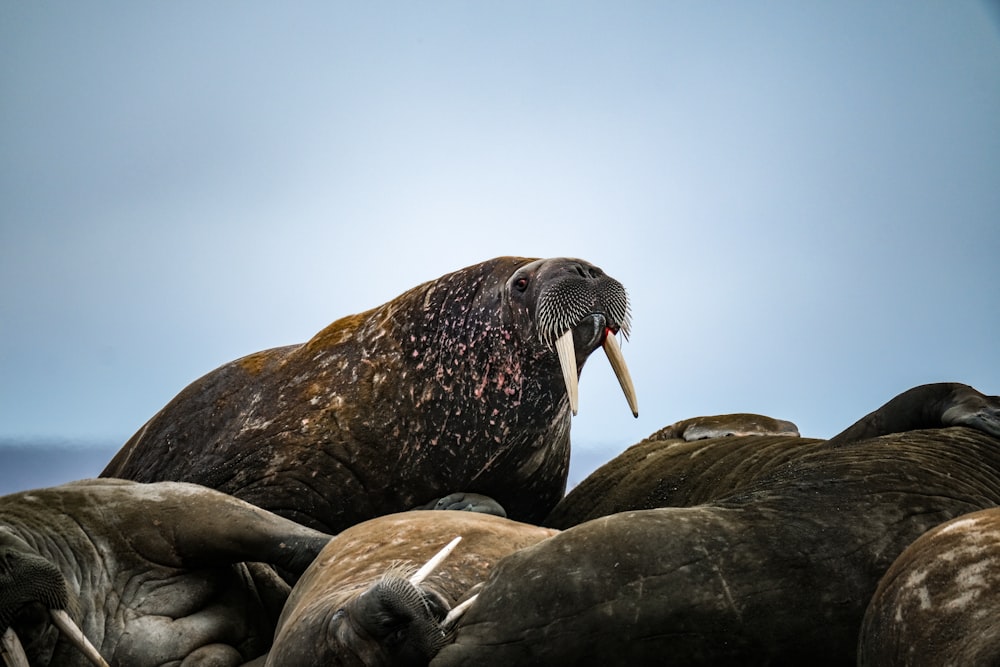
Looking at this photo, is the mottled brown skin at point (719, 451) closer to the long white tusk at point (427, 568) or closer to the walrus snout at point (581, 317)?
the walrus snout at point (581, 317)

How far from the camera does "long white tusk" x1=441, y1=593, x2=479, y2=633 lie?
2.43m

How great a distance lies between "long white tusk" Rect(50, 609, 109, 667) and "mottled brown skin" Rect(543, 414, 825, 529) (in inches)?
79.3

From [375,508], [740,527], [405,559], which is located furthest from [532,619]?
[375,508]

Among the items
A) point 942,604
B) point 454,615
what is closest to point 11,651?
point 454,615

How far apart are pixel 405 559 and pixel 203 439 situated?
2.32 meters

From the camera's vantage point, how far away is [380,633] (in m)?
2.36

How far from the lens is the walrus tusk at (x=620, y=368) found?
178 inches

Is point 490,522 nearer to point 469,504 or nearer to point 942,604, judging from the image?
point 469,504

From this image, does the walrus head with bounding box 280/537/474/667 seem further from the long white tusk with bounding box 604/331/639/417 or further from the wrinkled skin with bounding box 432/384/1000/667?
the long white tusk with bounding box 604/331/639/417

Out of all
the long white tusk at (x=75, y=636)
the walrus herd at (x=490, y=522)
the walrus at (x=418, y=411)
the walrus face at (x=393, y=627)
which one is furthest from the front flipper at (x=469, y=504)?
the walrus face at (x=393, y=627)

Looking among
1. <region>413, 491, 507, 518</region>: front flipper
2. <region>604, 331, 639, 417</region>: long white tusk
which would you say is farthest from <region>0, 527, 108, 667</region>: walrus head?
<region>604, 331, 639, 417</region>: long white tusk

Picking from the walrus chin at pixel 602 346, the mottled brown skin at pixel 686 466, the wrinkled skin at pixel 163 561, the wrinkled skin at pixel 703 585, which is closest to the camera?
the wrinkled skin at pixel 703 585

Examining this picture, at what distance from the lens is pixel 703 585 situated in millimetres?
2371

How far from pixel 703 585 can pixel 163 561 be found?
6.80 ft
